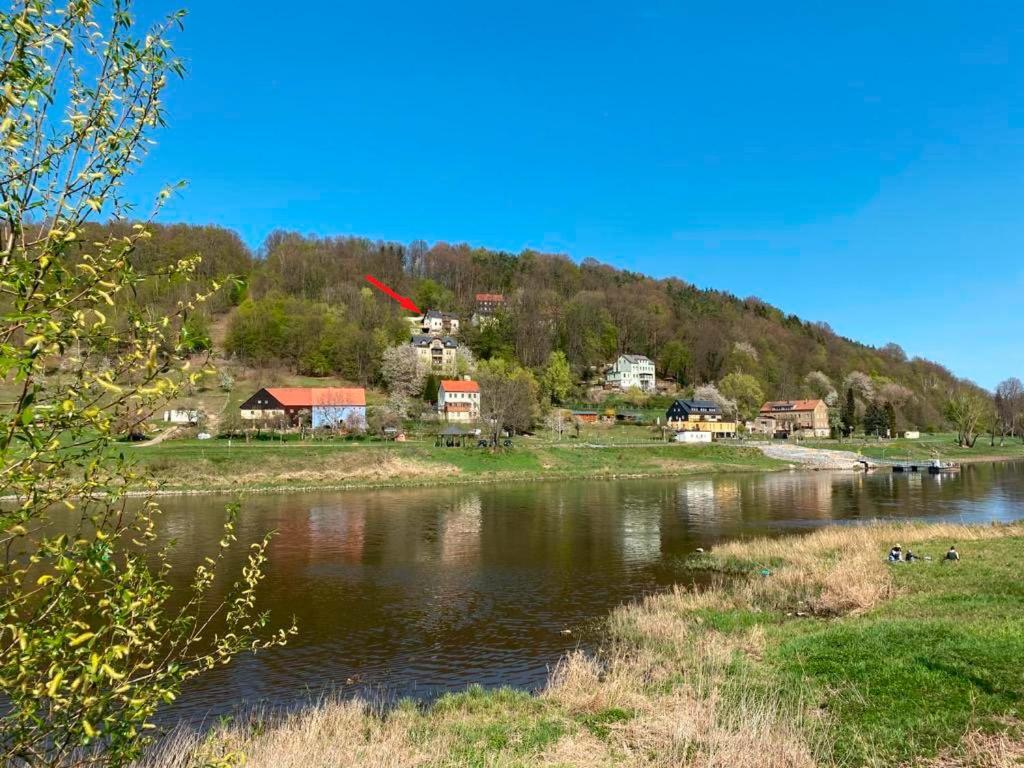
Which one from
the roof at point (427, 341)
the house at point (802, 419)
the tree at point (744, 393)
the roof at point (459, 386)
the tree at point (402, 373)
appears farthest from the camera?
the tree at point (744, 393)

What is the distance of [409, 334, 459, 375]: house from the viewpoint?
4998 inches

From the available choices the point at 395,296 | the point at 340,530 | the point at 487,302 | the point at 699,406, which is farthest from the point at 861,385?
the point at 340,530

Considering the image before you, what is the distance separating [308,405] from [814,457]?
240 feet

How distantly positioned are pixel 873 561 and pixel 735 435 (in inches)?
3831

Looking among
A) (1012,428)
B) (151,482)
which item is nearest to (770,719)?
(151,482)

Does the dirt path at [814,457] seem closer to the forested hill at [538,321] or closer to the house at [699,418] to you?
the house at [699,418]

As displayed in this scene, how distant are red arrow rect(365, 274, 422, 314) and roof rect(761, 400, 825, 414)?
85.0 m

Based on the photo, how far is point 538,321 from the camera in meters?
144

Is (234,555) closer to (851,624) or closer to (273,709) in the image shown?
(273,709)

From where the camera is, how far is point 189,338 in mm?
4094

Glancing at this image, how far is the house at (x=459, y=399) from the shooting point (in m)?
108

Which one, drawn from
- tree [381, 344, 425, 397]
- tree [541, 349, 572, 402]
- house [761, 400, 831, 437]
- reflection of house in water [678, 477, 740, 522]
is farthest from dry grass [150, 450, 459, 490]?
house [761, 400, 831, 437]

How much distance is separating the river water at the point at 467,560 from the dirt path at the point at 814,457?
22.6m

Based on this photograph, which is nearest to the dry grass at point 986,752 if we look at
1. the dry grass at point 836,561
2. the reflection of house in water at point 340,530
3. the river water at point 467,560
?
the dry grass at point 836,561
